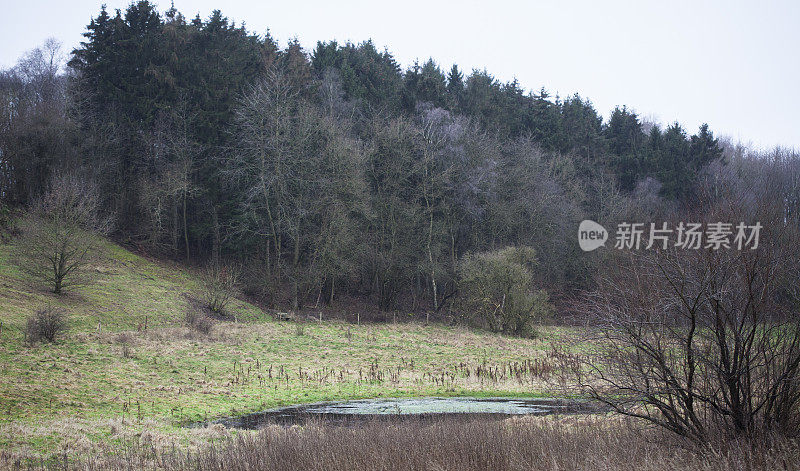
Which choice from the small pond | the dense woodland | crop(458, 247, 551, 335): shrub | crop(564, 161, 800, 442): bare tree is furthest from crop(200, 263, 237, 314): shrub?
crop(564, 161, 800, 442): bare tree

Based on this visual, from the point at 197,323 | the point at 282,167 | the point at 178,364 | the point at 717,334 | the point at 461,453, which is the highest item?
the point at 282,167

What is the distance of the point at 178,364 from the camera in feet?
68.1

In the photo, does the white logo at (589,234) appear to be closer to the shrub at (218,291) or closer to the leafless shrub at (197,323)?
the shrub at (218,291)

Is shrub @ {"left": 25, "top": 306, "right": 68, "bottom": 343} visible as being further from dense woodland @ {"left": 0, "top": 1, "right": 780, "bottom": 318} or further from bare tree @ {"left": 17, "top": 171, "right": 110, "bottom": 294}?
dense woodland @ {"left": 0, "top": 1, "right": 780, "bottom": 318}

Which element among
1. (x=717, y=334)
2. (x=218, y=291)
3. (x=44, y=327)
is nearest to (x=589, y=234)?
(x=218, y=291)

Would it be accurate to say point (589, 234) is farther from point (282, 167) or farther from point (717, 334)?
point (717, 334)

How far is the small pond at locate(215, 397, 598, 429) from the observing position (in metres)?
15.2

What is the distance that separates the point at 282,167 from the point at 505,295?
1627cm

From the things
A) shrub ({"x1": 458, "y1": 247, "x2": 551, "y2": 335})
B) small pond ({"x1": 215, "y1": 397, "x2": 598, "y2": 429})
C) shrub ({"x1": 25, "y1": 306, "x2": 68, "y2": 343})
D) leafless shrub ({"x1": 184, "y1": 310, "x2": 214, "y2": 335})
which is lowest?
small pond ({"x1": 215, "y1": 397, "x2": 598, "y2": 429})

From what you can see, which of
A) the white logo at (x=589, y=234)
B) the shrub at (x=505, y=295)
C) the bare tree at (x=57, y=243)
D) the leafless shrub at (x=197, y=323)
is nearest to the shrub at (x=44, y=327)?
the leafless shrub at (x=197, y=323)

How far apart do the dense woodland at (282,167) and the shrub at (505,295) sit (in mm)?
5368

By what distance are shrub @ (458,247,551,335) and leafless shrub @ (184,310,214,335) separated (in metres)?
15.0

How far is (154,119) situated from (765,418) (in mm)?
40382

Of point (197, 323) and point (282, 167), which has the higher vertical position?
point (282, 167)
